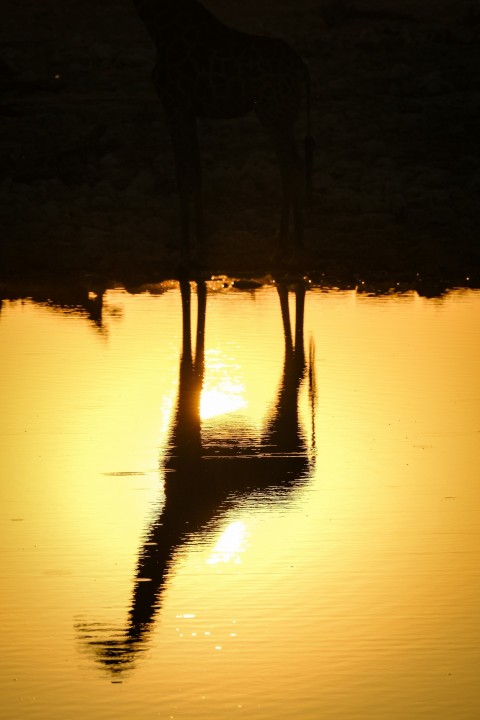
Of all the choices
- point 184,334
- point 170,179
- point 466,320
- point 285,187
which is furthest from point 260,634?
point 170,179

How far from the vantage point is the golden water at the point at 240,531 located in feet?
16.1

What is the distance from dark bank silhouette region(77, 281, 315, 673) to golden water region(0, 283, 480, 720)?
0.01 m

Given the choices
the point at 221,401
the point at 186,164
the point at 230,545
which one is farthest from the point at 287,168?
the point at 230,545

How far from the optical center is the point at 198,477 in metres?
7.56

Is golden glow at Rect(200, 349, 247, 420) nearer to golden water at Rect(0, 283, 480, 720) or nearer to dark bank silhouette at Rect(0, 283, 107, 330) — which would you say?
golden water at Rect(0, 283, 480, 720)

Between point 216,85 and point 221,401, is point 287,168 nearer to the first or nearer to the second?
point 216,85

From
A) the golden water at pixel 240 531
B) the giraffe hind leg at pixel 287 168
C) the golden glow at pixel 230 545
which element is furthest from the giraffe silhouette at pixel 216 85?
the golden glow at pixel 230 545

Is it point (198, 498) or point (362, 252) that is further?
point (362, 252)

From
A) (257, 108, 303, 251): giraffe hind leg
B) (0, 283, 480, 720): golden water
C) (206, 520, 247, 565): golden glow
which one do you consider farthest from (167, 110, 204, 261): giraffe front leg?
(206, 520, 247, 565): golden glow

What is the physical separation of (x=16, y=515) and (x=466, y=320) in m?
6.91

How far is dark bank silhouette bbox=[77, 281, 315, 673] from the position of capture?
5.35 m

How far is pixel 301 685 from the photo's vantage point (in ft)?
15.9

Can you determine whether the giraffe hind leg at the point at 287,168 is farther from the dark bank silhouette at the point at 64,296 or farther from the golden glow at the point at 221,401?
the golden glow at the point at 221,401

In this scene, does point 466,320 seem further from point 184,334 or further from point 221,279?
point 221,279
